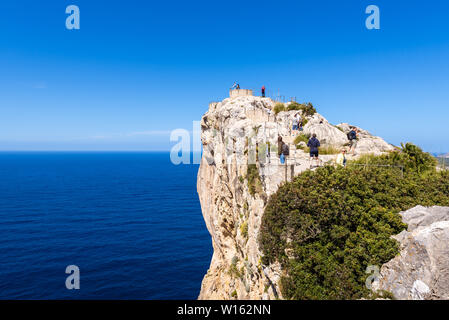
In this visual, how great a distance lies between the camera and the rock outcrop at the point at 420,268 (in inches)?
347

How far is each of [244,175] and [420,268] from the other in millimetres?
10785

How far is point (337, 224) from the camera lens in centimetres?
1248

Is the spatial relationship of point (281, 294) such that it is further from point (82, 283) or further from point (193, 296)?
point (82, 283)

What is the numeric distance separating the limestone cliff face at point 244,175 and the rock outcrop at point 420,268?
15.0 feet

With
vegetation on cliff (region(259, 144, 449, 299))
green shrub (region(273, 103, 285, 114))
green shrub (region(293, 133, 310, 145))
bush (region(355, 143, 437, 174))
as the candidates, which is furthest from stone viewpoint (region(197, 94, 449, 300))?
bush (region(355, 143, 437, 174))

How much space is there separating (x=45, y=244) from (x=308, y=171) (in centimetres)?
4908

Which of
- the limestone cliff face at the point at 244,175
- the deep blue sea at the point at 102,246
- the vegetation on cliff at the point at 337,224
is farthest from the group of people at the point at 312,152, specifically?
the deep blue sea at the point at 102,246

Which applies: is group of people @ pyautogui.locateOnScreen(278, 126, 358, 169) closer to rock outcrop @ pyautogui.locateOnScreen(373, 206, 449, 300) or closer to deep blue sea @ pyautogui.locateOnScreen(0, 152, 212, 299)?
rock outcrop @ pyautogui.locateOnScreen(373, 206, 449, 300)

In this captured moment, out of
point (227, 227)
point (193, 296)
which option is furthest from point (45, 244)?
point (227, 227)

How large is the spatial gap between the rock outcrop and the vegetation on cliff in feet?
1.99

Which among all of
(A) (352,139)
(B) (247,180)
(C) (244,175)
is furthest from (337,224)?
(A) (352,139)

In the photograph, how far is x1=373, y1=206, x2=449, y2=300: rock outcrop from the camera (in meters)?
8.80
